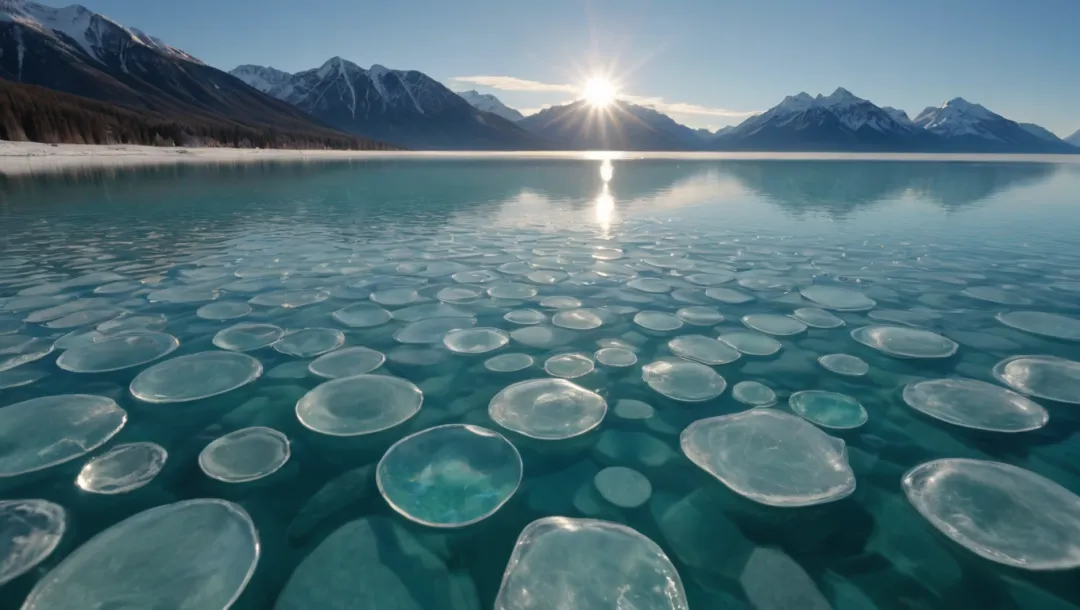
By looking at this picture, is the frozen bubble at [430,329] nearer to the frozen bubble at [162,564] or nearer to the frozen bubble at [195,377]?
the frozen bubble at [195,377]

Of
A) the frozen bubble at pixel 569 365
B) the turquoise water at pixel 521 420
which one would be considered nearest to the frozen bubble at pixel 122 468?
the turquoise water at pixel 521 420

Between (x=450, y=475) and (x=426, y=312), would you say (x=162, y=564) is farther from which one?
(x=426, y=312)

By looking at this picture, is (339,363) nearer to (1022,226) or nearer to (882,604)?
(882,604)

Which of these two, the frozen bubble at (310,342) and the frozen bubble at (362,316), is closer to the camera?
the frozen bubble at (310,342)

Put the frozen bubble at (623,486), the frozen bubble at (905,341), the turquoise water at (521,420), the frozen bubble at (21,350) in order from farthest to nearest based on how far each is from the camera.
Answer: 1. the frozen bubble at (905,341)
2. the frozen bubble at (21,350)
3. the frozen bubble at (623,486)
4. the turquoise water at (521,420)

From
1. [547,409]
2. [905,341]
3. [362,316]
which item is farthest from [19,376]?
[905,341]

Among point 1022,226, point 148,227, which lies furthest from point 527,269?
point 1022,226

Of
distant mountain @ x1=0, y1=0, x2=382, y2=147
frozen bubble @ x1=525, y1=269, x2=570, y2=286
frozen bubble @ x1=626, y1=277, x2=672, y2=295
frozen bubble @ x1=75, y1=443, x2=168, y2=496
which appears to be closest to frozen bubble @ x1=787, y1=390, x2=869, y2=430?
frozen bubble @ x1=626, y1=277, x2=672, y2=295
